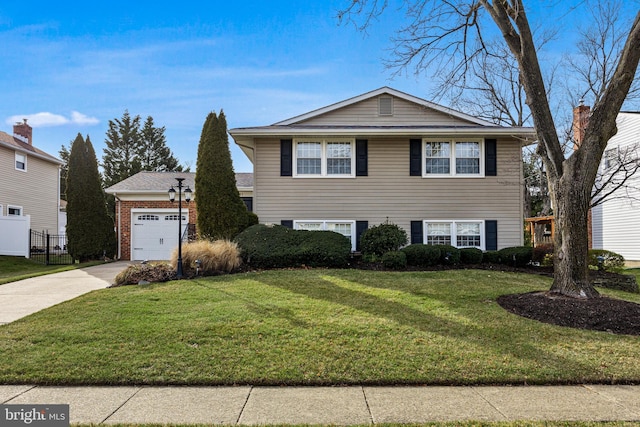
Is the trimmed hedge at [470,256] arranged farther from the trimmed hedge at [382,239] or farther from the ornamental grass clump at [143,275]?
the ornamental grass clump at [143,275]

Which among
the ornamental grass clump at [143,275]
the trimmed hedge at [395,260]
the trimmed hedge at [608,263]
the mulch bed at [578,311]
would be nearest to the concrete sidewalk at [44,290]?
the ornamental grass clump at [143,275]

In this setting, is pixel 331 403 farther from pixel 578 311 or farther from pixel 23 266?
pixel 23 266

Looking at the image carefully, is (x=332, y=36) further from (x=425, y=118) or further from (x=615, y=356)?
(x=615, y=356)

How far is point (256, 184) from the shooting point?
44.1 ft

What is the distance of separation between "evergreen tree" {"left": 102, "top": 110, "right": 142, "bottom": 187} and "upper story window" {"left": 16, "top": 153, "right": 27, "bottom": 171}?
68.3ft

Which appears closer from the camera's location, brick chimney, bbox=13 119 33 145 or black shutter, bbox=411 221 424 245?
black shutter, bbox=411 221 424 245

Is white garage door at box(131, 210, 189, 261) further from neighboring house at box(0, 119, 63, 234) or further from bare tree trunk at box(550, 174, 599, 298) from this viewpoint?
bare tree trunk at box(550, 174, 599, 298)

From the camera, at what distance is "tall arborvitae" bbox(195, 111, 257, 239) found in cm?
1234

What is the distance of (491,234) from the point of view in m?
13.4

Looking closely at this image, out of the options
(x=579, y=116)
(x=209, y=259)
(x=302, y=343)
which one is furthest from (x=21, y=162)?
(x=579, y=116)

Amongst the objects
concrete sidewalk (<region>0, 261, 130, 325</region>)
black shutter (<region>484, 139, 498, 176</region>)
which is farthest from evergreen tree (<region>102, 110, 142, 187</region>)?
black shutter (<region>484, 139, 498, 176</region>)

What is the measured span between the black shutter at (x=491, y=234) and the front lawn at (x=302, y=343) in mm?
5973

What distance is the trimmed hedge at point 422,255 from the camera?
1159cm

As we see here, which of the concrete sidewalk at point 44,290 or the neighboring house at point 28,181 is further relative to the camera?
the neighboring house at point 28,181
